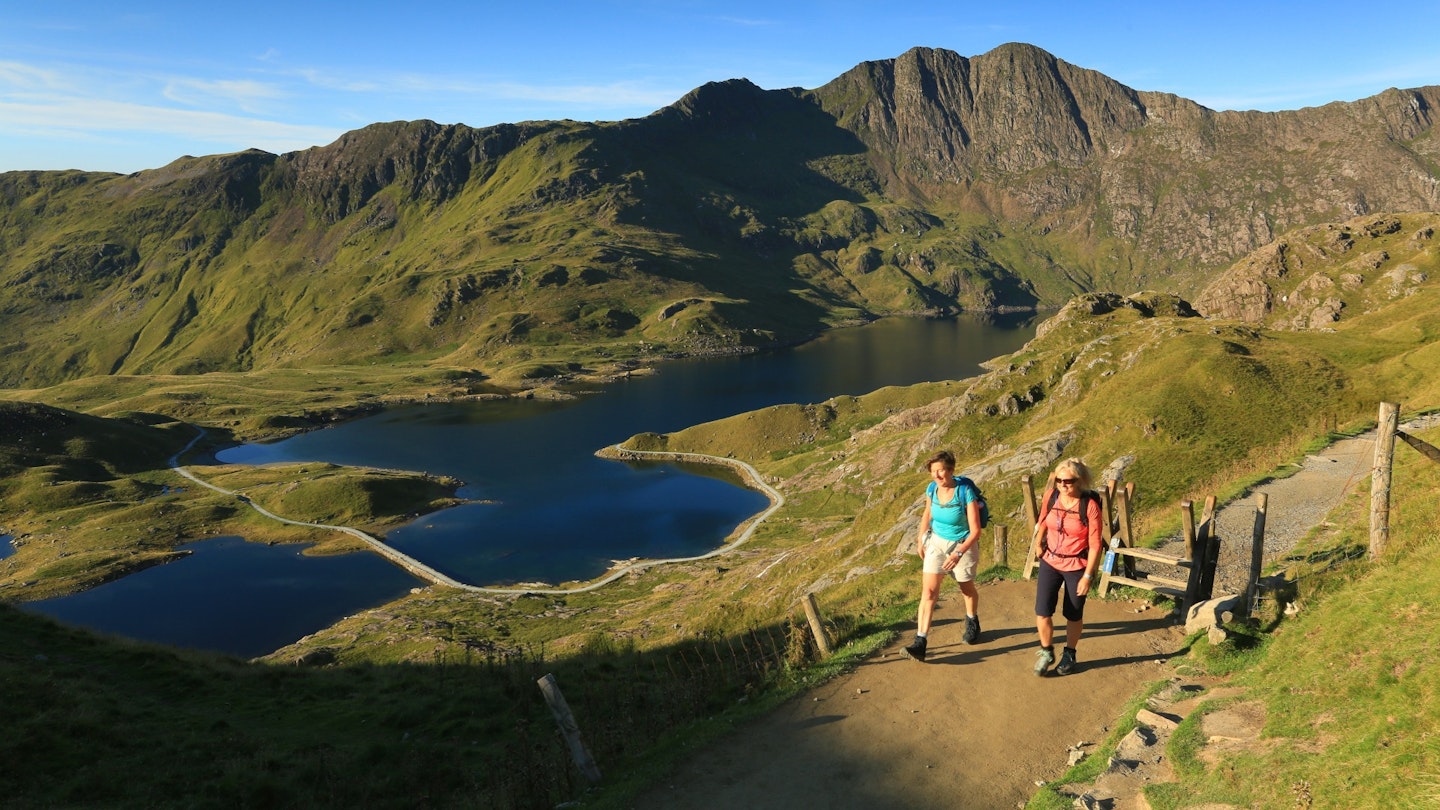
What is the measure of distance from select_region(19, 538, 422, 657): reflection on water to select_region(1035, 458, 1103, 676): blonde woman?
306 feet

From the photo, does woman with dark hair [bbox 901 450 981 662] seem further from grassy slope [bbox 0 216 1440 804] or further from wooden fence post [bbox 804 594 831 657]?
grassy slope [bbox 0 216 1440 804]

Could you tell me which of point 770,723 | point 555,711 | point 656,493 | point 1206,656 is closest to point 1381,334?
point 1206,656

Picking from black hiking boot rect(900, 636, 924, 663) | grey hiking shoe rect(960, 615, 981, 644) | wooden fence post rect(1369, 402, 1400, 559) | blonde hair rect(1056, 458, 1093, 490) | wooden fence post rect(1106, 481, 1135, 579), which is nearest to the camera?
blonde hair rect(1056, 458, 1093, 490)

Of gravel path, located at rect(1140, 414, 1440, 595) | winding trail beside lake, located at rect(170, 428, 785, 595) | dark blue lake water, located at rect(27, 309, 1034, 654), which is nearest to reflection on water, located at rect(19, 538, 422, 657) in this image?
dark blue lake water, located at rect(27, 309, 1034, 654)

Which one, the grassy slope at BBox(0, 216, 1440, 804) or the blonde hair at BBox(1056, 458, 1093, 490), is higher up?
the blonde hair at BBox(1056, 458, 1093, 490)

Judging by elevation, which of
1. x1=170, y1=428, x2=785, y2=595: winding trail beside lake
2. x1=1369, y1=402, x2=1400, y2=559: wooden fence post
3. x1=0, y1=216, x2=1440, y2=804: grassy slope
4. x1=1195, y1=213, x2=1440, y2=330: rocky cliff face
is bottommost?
x1=170, y1=428, x2=785, y2=595: winding trail beside lake

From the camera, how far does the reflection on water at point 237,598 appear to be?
91.1 meters

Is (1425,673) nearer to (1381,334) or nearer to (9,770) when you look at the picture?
(9,770)

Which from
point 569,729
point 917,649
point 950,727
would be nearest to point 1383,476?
point 917,649

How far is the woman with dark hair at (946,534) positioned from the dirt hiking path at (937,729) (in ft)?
5.45

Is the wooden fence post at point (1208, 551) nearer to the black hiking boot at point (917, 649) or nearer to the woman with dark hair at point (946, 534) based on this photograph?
the woman with dark hair at point (946, 534)

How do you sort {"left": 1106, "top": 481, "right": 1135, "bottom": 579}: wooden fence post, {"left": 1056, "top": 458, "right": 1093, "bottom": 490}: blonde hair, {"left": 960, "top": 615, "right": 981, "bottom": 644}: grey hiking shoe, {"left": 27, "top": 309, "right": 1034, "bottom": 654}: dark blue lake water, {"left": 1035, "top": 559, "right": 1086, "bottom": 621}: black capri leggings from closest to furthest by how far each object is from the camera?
1. {"left": 1056, "top": 458, "right": 1093, "bottom": 490}: blonde hair
2. {"left": 1035, "top": 559, "right": 1086, "bottom": 621}: black capri leggings
3. {"left": 960, "top": 615, "right": 981, "bottom": 644}: grey hiking shoe
4. {"left": 1106, "top": 481, "right": 1135, "bottom": 579}: wooden fence post
5. {"left": 27, "top": 309, "right": 1034, "bottom": 654}: dark blue lake water

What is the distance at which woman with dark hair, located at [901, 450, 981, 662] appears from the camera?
18172 millimetres

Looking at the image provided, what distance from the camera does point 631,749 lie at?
20547 mm
